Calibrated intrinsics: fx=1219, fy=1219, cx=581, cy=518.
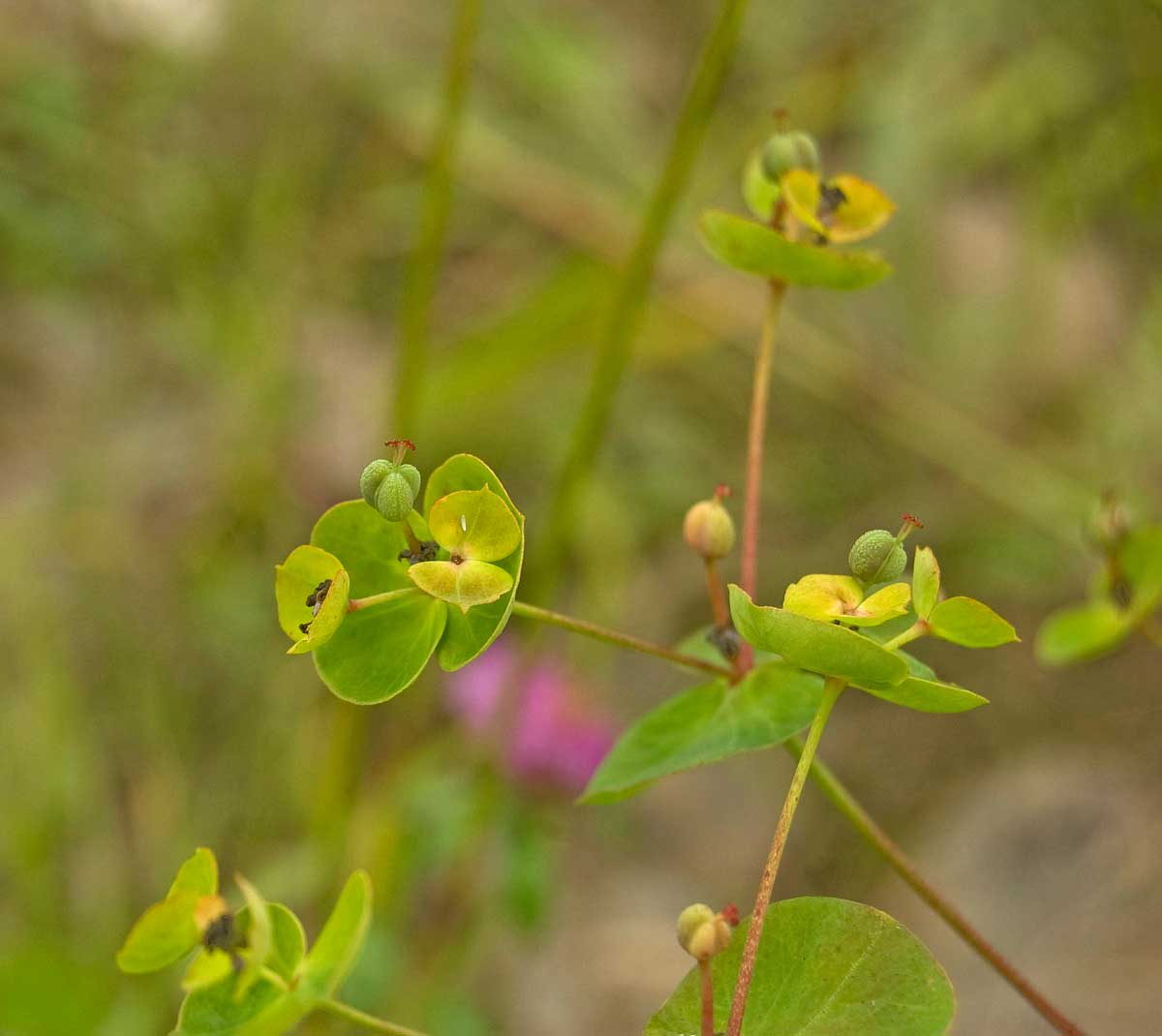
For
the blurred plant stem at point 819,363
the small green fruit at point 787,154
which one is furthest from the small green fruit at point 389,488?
the blurred plant stem at point 819,363

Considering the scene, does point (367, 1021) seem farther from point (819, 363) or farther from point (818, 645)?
point (819, 363)

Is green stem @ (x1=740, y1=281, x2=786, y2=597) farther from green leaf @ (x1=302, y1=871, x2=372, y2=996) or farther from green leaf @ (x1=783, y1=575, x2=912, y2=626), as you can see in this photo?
green leaf @ (x1=302, y1=871, x2=372, y2=996)

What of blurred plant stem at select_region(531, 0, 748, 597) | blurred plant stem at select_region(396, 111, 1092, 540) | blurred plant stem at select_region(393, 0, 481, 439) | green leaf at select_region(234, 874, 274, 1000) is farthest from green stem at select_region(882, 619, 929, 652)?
blurred plant stem at select_region(396, 111, 1092, 540)

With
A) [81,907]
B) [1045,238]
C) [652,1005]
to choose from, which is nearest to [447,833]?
[652,1005]

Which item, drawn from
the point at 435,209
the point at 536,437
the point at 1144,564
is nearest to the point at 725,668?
the point at 1144,564

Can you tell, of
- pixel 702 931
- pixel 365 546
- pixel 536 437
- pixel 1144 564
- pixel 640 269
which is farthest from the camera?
Answer: pixel 536 437

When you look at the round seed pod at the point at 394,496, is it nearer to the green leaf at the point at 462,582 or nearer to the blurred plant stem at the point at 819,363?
the green leaf at the point at 462,582
